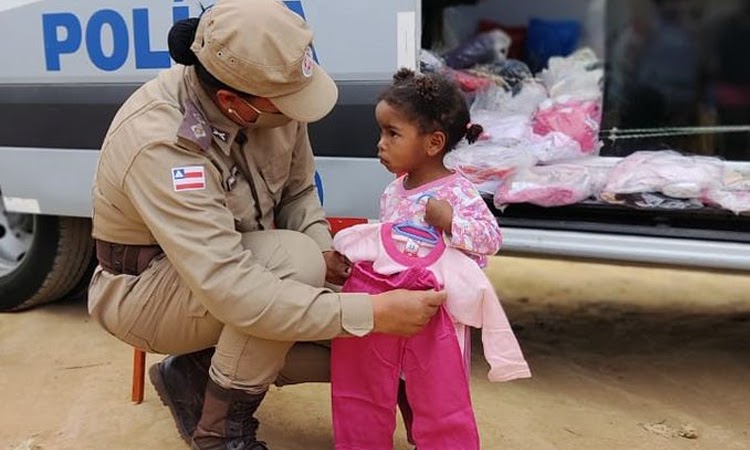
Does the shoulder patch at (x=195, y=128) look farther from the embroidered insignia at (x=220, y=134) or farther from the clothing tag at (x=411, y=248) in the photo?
the clothing tag at (x=411, y=248)

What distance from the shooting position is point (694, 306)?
418 centimetres

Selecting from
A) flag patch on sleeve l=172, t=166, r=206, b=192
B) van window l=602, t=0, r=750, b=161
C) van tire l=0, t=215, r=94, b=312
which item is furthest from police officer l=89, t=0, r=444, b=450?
van window l=602, t=0, r=750, b=161

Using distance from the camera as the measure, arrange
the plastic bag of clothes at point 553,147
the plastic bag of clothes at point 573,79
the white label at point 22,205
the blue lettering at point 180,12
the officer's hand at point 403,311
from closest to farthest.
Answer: the officer's hand at point 403,311
the blue lettering at point 180,12
the plastic bag of clothes at point 553,147
the white label at point 22,205
the plastic bag of clothes at point 573,79

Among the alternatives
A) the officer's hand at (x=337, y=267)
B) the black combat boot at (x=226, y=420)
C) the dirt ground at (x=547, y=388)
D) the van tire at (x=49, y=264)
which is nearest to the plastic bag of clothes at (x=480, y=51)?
the dirt ground at (x=547, y=388)

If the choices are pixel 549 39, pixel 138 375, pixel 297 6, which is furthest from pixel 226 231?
pixel 549 39

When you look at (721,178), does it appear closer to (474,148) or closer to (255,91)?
(474,148)

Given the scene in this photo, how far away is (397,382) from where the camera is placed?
7.64 ft

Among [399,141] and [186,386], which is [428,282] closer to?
[399,141]

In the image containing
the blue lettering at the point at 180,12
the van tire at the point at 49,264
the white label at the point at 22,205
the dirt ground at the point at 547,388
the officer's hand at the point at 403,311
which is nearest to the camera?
the officer's hand at the point at 403,311

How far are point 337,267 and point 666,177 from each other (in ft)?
4.09

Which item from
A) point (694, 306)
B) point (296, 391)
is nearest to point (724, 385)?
point (694, 306)

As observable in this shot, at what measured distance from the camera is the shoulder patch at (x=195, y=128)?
2.16 metres

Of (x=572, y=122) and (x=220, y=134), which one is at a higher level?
(x=220, y=134)

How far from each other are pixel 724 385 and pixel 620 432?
1.92ft
